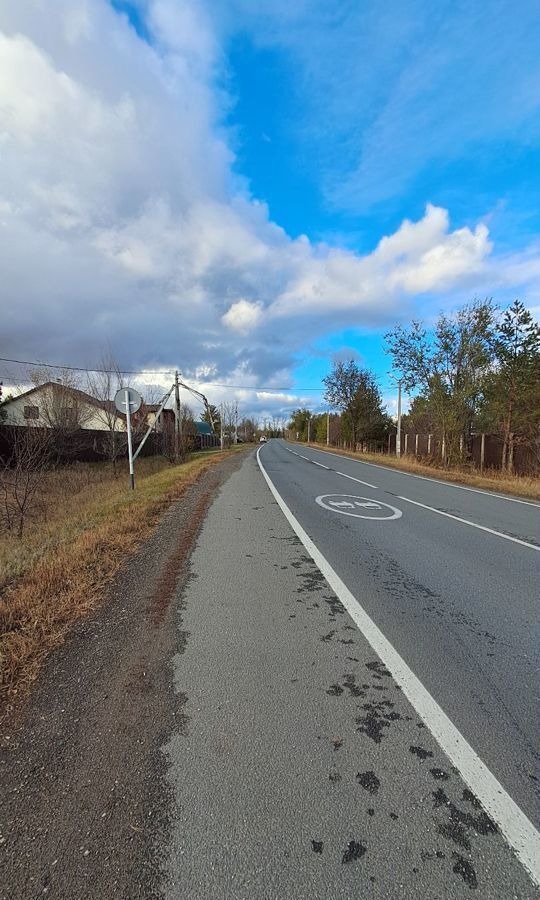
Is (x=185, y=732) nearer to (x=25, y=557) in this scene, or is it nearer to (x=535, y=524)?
(x=25, y=557)

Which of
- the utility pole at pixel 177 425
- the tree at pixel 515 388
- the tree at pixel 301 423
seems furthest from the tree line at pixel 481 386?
the tree at pixel 301 423

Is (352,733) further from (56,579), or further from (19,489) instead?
(19,489)

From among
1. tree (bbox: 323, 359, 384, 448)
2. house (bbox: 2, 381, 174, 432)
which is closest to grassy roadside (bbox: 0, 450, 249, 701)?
house (bbox: 2, 381, 174, 432)

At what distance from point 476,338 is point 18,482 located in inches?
784

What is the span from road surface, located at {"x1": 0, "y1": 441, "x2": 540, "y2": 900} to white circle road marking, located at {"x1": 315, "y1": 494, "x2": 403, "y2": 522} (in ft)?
11.6

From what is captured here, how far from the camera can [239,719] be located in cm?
249

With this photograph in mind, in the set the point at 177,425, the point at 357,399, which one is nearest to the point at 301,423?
the point at 357,399

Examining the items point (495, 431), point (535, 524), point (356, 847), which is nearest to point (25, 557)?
point (356, 847)

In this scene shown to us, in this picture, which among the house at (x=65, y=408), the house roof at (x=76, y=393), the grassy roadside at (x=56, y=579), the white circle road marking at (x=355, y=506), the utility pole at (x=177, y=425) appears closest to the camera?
the grassy roadside at (x=56, y=579)

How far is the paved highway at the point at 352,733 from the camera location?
5.42 ft

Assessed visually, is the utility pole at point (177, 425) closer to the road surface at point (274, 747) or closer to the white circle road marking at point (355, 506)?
the white circle road marking at point (355, 506)

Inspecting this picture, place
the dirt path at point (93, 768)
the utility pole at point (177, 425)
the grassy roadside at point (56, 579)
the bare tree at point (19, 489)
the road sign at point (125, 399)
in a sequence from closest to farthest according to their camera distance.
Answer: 1. the dirt path at point (93, 768)
2. the grassy roadside at point (56, 579)
3. the bare tree at point (19, 489)
4. the road sign at point (125, 399)
5. the utility pole at point (177, 425)

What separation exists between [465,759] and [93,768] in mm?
1876

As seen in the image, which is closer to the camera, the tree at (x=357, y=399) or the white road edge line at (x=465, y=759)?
the white road edge line at (x=465, y=759)
